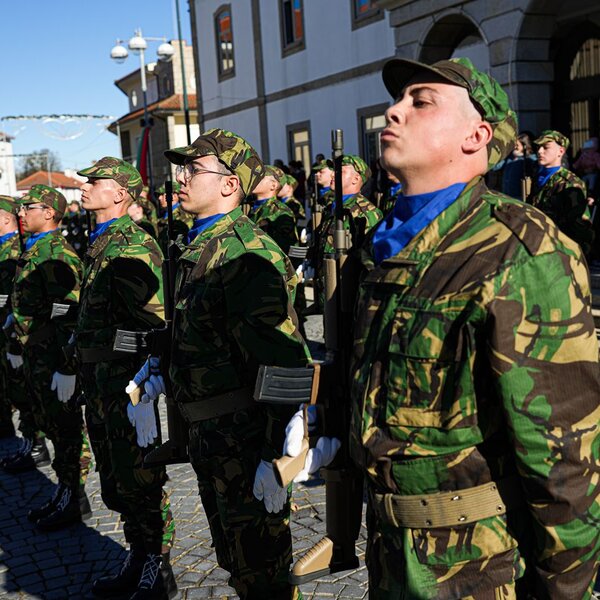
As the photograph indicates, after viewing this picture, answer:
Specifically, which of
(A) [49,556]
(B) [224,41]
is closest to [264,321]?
(A) [49,556]

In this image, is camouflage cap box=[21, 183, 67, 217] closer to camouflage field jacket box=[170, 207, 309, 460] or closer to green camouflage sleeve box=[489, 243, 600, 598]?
camouflage field jacket box=[170, 207, 309, 460]

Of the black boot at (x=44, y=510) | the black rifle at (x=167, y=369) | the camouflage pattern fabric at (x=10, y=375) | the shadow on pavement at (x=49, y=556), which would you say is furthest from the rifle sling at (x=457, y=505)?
the camouflage pattern fabric at (x=10, y=375)

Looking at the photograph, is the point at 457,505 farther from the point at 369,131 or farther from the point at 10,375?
the point at 369,131

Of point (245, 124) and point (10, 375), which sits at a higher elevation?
point (245, 124)

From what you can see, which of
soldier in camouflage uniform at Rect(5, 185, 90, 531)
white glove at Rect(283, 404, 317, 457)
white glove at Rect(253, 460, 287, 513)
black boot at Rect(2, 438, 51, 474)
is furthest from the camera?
black boot at Rect(2, 438, 51, 474)

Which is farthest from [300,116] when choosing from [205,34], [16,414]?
[16,414]

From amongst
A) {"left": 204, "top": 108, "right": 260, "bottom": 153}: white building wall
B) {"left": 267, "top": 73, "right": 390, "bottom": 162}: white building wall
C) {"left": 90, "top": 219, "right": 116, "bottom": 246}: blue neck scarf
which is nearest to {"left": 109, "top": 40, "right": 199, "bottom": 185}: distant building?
{"left": 204, "top": 108, "right": 260, "bottom": 153}: white building wall

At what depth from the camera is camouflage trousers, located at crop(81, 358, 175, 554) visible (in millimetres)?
3852

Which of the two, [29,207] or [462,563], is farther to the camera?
[29,207]

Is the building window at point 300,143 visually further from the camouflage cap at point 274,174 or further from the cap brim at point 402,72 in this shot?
the cap brim at point 402,72

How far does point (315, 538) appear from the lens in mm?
4359

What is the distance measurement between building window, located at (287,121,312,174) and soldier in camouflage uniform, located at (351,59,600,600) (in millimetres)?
17868

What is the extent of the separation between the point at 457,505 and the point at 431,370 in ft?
1.08

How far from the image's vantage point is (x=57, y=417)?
500cm
